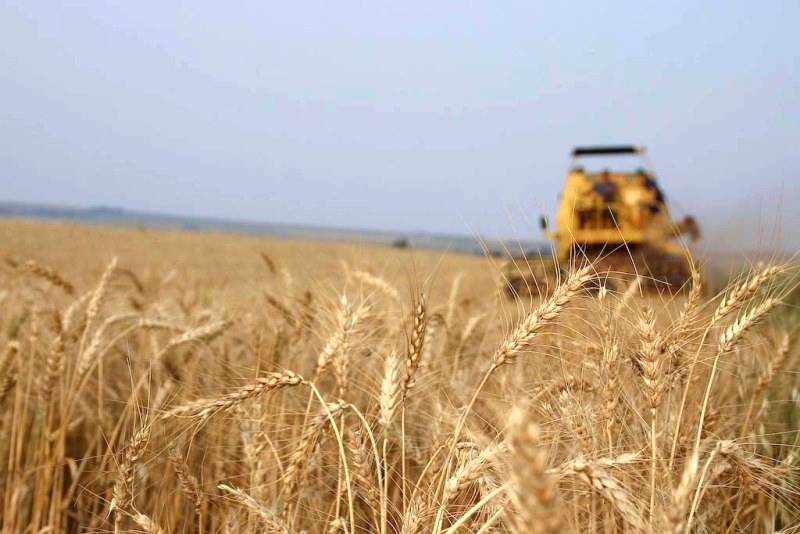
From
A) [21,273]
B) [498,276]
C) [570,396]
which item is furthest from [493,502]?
[21,273]

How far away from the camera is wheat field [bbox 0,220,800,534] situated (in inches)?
46.5

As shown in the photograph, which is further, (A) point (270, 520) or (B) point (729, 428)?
(B) point (729, 428)

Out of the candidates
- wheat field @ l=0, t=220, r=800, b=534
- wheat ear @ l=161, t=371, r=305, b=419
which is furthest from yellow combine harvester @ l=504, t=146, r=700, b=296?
wheat ear @ l=161, t=371, r=305, b=419

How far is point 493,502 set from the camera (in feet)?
3.99

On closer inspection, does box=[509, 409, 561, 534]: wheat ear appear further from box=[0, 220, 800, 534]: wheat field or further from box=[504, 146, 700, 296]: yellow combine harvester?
box=[504, 146, 700, 296]: yellow combine harvester

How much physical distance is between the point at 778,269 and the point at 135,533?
146 cm

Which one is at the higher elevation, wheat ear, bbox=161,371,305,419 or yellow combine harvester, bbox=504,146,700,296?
yellow combine harvester, bbox=504,146,700,296

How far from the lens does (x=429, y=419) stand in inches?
86.9

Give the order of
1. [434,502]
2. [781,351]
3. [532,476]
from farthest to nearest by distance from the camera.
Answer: [781,351]
[434,502]
[532,476]

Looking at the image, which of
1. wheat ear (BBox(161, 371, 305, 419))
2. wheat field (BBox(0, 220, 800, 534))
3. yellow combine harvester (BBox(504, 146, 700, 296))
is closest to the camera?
wheat field (BBox(0, 220, 800, 534))

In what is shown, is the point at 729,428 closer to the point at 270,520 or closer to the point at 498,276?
the point at 498,276

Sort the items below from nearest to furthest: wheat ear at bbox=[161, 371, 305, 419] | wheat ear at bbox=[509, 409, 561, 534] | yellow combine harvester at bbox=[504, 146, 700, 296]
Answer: wheat ear at bbox=[509, 409, 561, 534], wheat ear at bbox=[161, 371, 305, 419], yellow combine harvester at bbox=[504, 146, 700, 296]

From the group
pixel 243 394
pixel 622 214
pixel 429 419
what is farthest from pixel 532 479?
pixel 622 214

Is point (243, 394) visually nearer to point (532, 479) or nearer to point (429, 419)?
point (532, 479)
